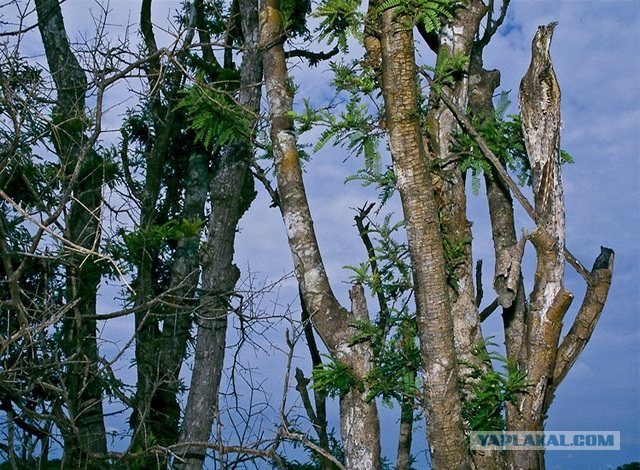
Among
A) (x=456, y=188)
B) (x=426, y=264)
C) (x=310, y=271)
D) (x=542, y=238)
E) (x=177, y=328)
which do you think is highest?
(x=456, y=188)

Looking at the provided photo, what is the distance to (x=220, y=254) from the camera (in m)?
9.36

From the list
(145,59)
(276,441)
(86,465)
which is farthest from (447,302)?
(86,465)

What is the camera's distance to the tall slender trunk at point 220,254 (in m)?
8.78

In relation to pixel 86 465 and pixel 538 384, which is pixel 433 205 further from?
pixel 86 465

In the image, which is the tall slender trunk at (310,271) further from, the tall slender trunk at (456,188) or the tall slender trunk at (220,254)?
the tall slender trunk at (220,254)

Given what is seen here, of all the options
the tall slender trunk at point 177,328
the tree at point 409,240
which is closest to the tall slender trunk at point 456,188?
the tree at point 409,240

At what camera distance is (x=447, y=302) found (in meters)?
5.49

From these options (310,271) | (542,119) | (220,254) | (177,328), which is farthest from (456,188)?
(177,328)

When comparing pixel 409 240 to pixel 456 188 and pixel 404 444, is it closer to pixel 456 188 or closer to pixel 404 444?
pixel 456 188

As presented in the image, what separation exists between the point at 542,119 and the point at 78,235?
560cm

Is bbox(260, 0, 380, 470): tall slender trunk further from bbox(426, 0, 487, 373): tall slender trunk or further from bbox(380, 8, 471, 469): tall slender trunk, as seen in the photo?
bbox(426, 0, 487, 373): tall slender trunk

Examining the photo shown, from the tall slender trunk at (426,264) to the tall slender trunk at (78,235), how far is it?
3.30 meters

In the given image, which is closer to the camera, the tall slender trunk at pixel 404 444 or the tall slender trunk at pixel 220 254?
the tall slender trunk at pixel 404 444

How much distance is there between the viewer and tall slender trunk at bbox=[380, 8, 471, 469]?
213 inches
